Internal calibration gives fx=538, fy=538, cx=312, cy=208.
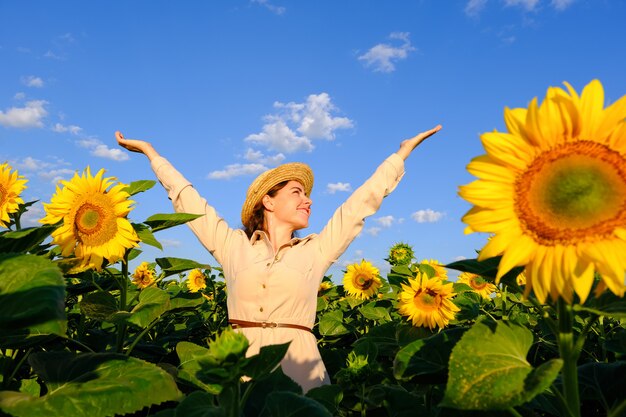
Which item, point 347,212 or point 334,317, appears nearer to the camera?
point 347,212

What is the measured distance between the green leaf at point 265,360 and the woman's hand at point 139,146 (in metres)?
3.02

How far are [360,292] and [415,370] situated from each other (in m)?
4.51

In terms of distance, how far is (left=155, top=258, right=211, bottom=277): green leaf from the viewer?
3.27 metres

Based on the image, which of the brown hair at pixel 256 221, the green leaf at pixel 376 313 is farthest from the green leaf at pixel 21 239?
the green leaf at pixel 376 313

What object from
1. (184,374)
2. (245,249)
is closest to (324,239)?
(245,249)

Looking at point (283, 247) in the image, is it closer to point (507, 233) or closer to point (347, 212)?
point (347, 212)

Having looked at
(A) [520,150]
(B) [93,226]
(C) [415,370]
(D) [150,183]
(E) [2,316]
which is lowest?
(C) [415,370]

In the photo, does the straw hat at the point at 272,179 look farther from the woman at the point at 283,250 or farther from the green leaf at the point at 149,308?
the green leaf at the point at 149,308

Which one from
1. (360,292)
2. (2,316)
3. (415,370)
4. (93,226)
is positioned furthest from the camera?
(360,292)

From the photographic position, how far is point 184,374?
2.09 m

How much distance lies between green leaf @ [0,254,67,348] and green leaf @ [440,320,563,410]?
1.01 m

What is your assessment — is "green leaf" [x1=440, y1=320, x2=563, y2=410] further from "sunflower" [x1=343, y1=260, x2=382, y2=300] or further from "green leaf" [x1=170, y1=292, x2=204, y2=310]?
"sunflower" [x1=343, y1=260, x2=382, y2=300]

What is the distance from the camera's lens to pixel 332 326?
18.0 ft

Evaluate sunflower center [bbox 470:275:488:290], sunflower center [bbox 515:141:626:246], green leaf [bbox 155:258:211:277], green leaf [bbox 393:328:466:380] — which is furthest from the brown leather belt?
sunflower center [bbox 470:275:488:290]
